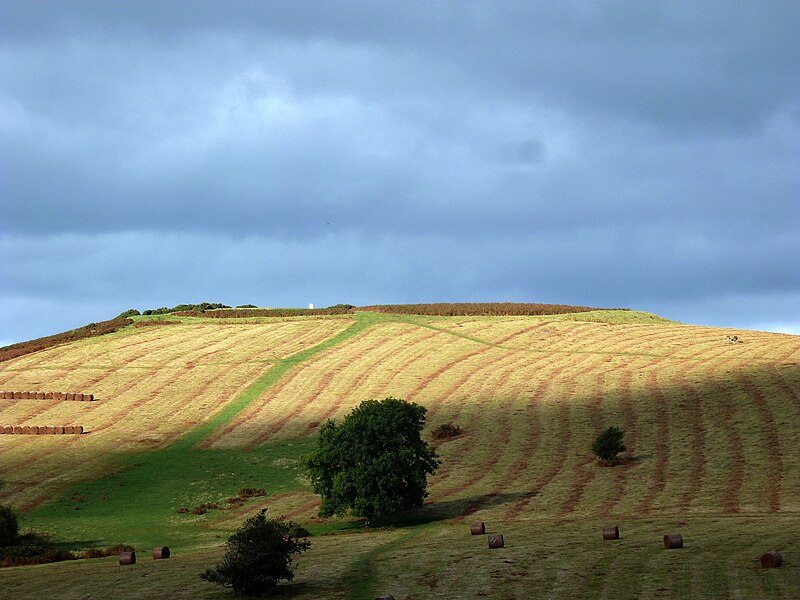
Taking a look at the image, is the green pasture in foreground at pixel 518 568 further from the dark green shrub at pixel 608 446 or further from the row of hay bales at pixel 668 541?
the dark green shrub at pixel 608 446

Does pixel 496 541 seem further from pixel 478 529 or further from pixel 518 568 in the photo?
pixel 478 529

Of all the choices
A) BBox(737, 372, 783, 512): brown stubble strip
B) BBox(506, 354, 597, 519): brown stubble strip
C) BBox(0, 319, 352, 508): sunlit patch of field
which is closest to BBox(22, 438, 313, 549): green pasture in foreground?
BBox(0, 319, 352, 508): sunlit patch of field

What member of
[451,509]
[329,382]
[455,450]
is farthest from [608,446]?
[329,382]

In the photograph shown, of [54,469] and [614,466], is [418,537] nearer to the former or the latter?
[614,466]

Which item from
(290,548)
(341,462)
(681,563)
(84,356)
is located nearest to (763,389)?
(341,462)

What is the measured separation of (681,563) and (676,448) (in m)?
33.3

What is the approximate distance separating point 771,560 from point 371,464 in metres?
28.5

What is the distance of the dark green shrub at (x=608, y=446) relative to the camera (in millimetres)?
65938

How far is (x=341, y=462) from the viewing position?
59844 mm

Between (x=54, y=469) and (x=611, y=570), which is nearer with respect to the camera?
(x=611, y=570)

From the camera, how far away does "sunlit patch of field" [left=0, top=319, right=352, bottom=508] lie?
7950 cm

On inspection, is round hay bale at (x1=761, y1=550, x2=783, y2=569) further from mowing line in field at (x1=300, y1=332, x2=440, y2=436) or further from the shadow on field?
mowing line in field at (x1=300, y1=332, x2=440, y2=436)

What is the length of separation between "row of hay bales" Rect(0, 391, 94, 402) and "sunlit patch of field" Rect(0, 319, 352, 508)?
0.93m

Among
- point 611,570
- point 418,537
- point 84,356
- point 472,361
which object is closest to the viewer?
point 611,570
